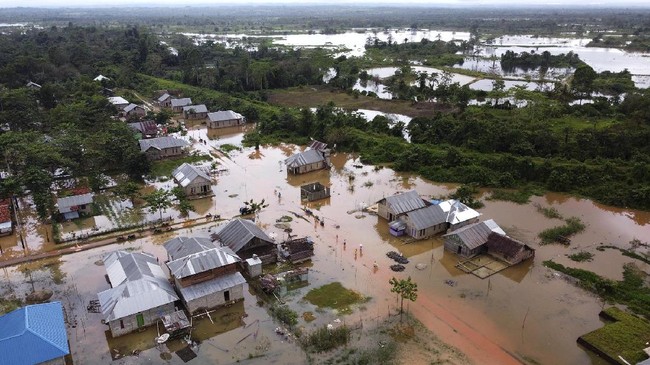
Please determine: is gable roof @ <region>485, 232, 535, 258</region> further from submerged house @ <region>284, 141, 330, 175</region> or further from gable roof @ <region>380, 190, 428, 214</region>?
submerged house @ <region>284, 141, 330, 175</region>

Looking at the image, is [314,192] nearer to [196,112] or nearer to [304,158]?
[304,158]

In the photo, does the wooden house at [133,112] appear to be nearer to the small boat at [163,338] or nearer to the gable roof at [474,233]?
the small boat at [163,338]

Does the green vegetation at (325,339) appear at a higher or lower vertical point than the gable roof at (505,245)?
lower

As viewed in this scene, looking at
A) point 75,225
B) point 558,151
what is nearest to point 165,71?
point 75,225

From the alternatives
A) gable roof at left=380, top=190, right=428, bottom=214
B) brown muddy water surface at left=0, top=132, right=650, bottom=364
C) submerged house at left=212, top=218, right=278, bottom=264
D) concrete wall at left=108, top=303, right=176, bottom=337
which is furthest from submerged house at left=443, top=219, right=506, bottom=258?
concrete wall at left=108, top=303, right=176, bottom=337

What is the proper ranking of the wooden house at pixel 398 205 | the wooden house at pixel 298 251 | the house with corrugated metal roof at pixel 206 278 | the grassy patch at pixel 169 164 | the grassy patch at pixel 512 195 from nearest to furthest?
the house with corrugated metal roof at pixel 206 278
the wooden house at pixel 298 251
the wooden house at pixel 398 205
the grassy patch at pixel 512 195
the grassy patch at pixel 169 164

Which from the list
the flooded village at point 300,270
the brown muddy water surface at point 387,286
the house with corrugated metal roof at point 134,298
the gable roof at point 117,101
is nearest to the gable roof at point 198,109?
the gable roof at point 117,101
